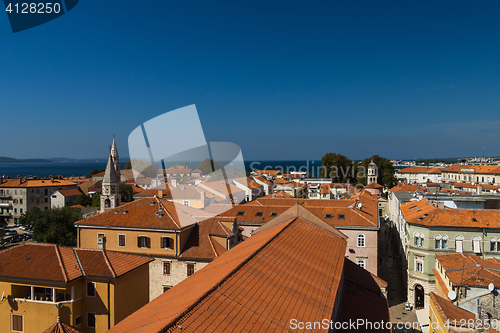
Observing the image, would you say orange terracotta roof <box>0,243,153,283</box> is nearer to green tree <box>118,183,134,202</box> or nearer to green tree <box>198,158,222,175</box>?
green tree <box>118,183,134,202</box>

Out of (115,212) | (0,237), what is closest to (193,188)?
(115,212)

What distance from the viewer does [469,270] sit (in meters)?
17.5

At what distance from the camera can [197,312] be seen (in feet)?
20.7

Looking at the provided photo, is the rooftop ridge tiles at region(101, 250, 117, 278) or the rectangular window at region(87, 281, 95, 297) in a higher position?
the rooftop ridge tiles at region(101, 250, 117, 278)

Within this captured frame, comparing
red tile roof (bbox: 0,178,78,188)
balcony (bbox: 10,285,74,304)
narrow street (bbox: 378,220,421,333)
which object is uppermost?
red tile roof (bbox: 0,178,78,188)

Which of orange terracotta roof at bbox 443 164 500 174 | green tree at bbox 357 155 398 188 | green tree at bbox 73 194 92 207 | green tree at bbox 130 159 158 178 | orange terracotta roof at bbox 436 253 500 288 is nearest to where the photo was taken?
orange terracotta roof at bbox 436 253 500 288

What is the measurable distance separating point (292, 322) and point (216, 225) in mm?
16965

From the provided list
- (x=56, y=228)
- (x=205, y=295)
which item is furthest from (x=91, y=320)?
(x=56, y=228)

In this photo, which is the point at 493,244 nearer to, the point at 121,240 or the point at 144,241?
the point at 144,241

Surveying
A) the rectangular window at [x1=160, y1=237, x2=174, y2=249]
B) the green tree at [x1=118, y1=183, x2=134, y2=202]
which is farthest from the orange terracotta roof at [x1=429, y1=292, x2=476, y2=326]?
the green tree at [x1=118, y1=183, x2=134, y2=202]

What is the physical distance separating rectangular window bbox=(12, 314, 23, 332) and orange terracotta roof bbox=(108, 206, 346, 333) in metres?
7.84

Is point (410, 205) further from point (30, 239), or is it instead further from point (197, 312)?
point (30, 239)

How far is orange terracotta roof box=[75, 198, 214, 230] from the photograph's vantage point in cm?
2264

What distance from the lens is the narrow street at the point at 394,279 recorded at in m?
21.8
